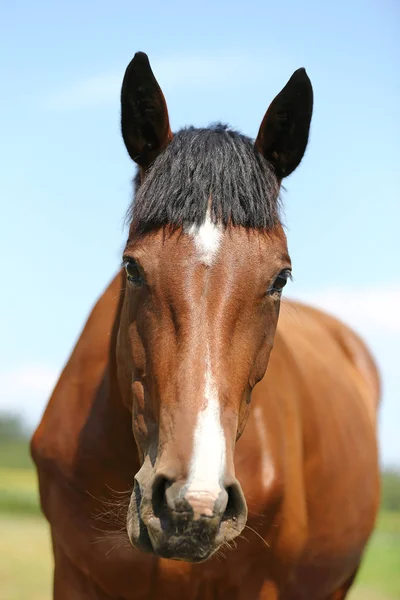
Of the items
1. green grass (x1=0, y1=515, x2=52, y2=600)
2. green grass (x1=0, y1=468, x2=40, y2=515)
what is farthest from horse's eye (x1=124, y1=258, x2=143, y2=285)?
green grass (x1=0, y1=468, x2=40, y2=515)


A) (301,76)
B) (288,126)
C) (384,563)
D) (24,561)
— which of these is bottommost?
(384,563)

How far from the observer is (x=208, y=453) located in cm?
284

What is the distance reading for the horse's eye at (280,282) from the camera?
351 cm

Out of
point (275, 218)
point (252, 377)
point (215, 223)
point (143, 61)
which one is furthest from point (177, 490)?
point (143, 61)

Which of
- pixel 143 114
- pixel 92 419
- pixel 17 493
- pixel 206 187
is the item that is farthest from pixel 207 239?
pixel 17 493

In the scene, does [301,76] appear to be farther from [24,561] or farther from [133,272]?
[24,561]

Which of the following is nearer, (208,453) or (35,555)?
(208,453)

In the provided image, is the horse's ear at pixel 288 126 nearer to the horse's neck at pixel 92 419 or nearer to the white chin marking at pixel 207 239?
the white chin marking at pixel 207 239

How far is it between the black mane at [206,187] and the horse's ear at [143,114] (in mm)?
176

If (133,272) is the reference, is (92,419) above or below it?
below

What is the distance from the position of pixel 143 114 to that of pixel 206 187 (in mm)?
652

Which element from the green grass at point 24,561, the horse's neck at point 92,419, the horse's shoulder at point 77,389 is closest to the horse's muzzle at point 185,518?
the horse's neck at point 92,419

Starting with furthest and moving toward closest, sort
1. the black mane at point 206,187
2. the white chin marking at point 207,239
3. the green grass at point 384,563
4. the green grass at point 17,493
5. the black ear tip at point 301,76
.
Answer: the green grass at point 17,493
the green grass at point 384,563
the black ear tip at point 301,76
the black mane at point 206,187
the white chin marking at point 207,239

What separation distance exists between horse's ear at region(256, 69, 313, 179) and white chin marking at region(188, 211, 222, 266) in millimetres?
639
